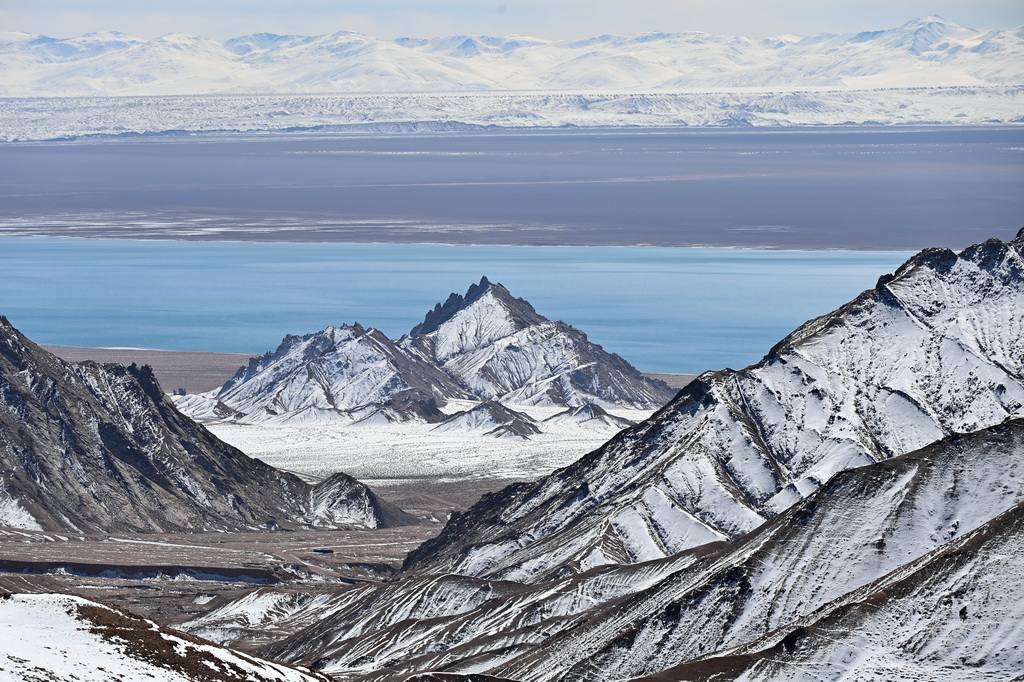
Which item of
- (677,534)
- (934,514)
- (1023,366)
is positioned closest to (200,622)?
(677,534)

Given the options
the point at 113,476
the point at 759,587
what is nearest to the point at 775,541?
the point at 759,587

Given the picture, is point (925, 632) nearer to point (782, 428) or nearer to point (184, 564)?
point (782, 428)

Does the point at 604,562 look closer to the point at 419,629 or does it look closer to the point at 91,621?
the point at 419,629

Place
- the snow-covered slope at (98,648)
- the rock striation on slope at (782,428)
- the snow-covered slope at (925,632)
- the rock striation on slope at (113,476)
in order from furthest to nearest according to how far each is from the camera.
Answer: the rock striation on slope at (113,476), the rock striation on slope at (782,428), the snow-covered slope at (925,632), the snow-covered slope at (98,648)

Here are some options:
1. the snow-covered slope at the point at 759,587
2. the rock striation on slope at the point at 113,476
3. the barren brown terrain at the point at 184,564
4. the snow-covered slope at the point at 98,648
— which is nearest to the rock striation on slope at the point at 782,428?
the barren brown terrain at the point at 184,564

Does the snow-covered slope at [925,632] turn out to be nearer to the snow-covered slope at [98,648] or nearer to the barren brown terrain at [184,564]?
the snow-covered slope at [98,648]

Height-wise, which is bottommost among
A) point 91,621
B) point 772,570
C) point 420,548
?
point 420,548
